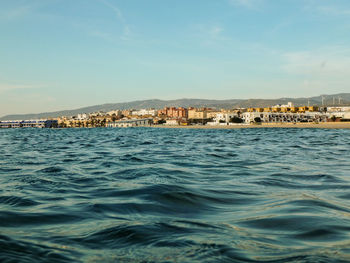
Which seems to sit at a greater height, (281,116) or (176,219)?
(281,116)

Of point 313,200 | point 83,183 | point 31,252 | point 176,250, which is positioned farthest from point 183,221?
point 83,183

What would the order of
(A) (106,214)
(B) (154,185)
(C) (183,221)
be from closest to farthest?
1. (C) (183,221)
2. (A) (106,214)
3. (B) (154,185)

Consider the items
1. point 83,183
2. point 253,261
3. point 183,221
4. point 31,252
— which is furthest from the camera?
point 83,183

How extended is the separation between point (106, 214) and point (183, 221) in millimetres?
1139

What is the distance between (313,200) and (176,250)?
3.27 m

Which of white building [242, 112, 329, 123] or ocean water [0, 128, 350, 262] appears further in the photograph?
white building [242, 112, 329, 123]

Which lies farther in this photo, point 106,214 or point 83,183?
point 83,183

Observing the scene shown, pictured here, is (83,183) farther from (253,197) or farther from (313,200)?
(313,200)

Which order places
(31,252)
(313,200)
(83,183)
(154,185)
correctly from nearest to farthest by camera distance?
(31,252) < (313,200) < (154,185) < (83,183)

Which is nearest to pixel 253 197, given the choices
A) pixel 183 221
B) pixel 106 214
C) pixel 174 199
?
pixel 174 199

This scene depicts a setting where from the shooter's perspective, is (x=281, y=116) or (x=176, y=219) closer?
(x=176, y=219)

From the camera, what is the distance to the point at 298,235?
12.4ft

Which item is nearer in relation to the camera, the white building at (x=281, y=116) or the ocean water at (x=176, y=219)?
the ocean water at (x=176, y=219)

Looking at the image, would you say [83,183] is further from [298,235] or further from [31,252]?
[298,235]
